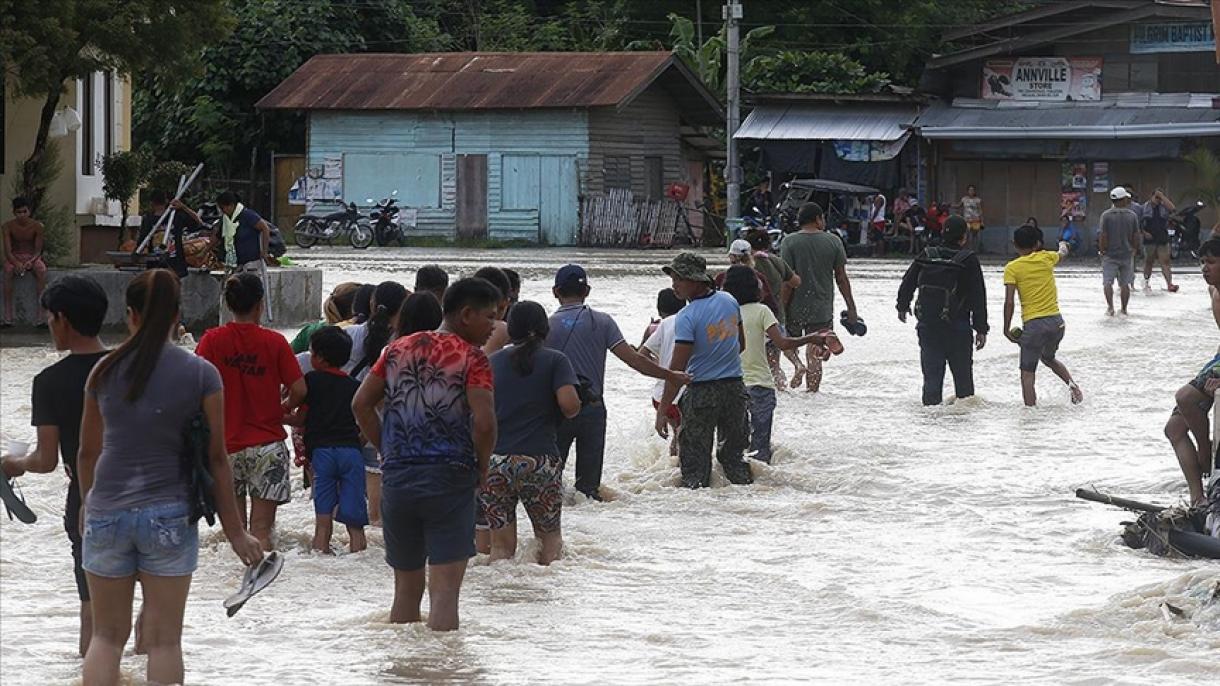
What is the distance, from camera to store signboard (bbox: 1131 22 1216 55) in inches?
1597

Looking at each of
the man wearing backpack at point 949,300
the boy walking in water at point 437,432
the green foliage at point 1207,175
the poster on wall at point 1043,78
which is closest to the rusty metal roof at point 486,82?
the poster on wall at point 1043,78

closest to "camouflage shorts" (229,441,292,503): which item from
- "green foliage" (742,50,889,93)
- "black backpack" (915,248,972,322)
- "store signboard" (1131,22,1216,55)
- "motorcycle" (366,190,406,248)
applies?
"black backpack" (915,248,972,322)

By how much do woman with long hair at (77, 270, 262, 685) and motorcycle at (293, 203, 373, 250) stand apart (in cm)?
3419

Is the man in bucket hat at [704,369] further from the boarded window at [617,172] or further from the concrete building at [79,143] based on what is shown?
the boarded window at [617,172]

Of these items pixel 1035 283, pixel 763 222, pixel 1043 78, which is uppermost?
pixel 1043 78

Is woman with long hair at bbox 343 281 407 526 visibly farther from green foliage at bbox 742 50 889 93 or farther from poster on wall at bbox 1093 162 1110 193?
Answer: green foliage at bbox 742 50 889 93

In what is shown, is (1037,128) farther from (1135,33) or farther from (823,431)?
(823,431)

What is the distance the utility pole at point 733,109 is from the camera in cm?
4066

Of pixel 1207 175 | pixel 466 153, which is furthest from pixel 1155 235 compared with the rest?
pixel 466 153

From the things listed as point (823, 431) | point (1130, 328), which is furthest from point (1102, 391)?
point (1130, 328)

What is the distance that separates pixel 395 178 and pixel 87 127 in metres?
18.8

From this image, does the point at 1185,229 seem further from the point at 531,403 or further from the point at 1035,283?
the point at 531,403

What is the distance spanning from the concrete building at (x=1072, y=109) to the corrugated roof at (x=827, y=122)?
74 centimetres

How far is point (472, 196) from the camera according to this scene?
43656mm
